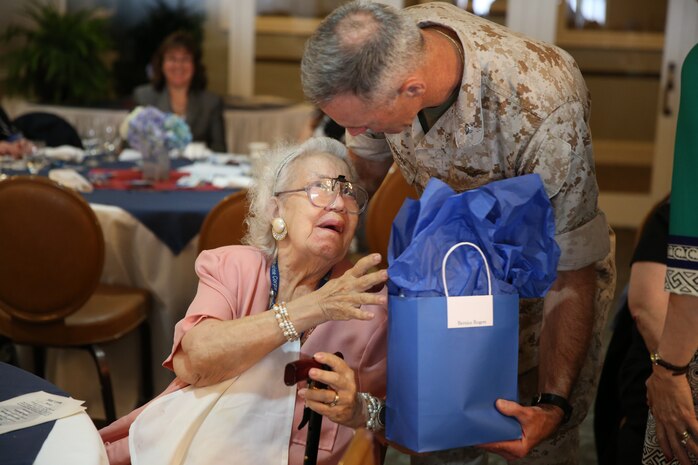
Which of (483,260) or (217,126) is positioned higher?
(483,260)

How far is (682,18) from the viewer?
7.36m

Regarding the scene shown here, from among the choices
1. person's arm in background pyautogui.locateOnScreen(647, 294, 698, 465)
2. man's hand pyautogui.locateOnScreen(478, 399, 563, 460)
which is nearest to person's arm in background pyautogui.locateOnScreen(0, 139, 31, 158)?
man's hand pyautogui.locateOnScreen(478, 399, 563, 460)

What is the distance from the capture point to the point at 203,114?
577 centimetres

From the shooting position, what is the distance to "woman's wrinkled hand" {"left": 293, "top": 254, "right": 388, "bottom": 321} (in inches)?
65.1

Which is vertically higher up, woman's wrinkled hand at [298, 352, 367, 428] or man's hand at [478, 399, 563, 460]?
woman's wrinkled hand at [298, 352, 367, 428]

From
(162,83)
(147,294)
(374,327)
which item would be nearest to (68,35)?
(162,83)

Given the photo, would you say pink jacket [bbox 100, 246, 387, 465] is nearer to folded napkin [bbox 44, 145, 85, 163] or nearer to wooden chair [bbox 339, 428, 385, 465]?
wooden chair [bbox 339, 428, 385, 465]

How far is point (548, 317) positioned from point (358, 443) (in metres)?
0.62

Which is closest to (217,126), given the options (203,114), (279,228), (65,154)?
(203,114)

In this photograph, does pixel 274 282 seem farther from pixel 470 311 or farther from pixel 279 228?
pixel 470 311

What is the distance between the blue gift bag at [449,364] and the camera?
1566 millimetres

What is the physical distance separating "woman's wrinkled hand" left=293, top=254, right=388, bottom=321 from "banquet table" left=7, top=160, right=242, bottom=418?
1.95 meters

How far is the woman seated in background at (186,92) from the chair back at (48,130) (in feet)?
2.44

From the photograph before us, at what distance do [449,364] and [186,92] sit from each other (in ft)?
15.0
